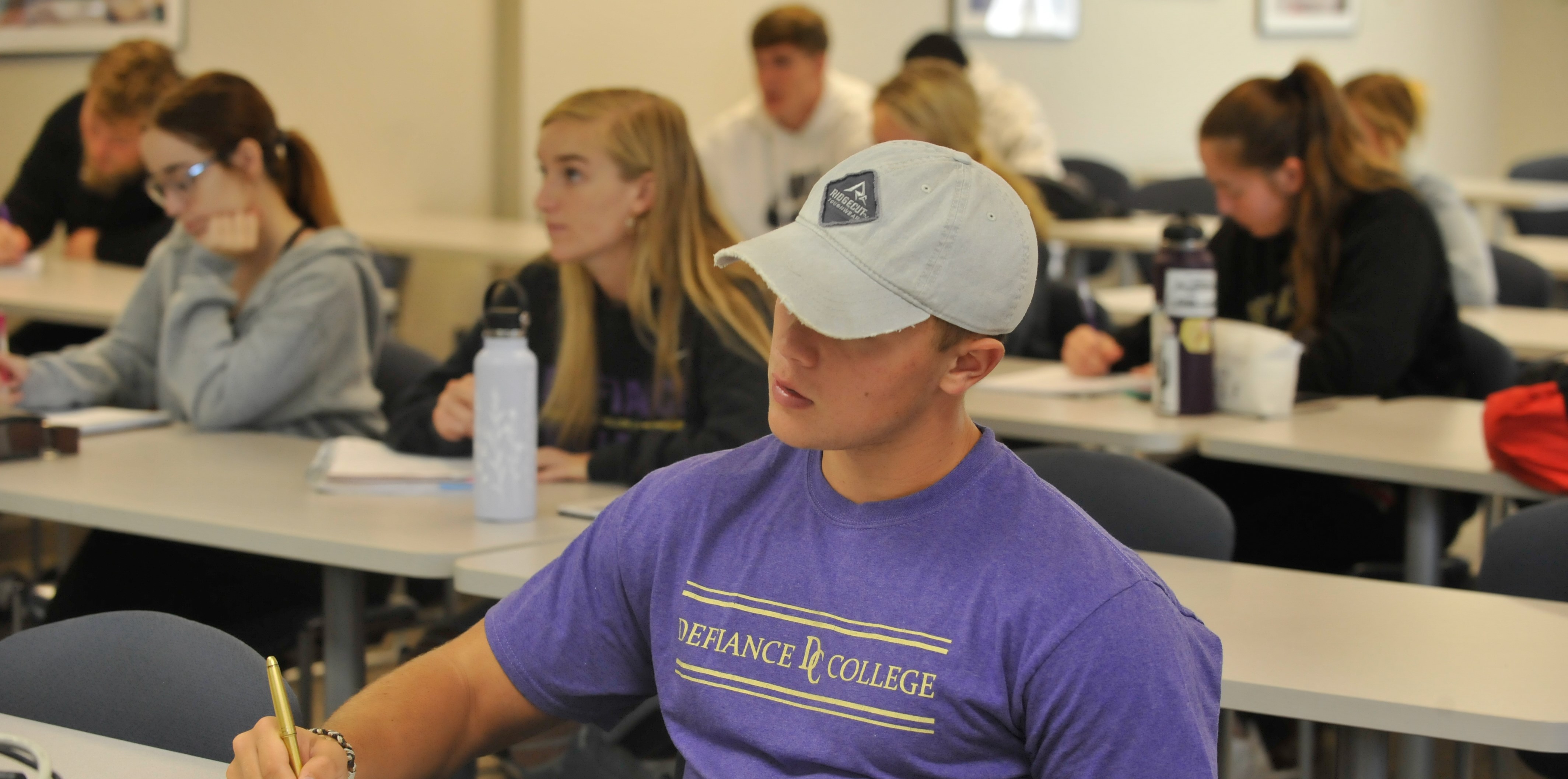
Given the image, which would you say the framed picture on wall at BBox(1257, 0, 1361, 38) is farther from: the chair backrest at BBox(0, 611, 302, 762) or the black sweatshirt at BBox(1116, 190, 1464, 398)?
the chair backrest at BBox(0, 611, 302, 762)

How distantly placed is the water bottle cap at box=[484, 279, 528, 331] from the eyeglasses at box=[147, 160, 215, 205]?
841mm

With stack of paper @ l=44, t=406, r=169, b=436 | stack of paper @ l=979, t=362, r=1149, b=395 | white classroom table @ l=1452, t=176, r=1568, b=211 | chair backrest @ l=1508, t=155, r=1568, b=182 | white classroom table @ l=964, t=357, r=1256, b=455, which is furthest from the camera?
chair backrest @ l=1508, t=155, r=1568, b=182

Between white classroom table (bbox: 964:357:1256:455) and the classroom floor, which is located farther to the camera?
white classroom table (bbox: 964:357:1256:455)

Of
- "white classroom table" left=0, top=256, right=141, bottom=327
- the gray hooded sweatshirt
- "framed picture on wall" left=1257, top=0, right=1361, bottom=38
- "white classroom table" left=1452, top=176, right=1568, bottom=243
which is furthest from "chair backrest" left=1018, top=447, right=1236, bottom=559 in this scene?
"framed picture on wall" left=1257, top=0, right=1361, bottom=38

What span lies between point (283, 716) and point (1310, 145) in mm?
2188

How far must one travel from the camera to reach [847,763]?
3.54 ft

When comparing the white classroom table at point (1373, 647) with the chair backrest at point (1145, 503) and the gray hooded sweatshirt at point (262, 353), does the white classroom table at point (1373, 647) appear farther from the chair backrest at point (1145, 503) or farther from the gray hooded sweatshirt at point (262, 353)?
the gray hooded sweatshirt at point (262, 353)

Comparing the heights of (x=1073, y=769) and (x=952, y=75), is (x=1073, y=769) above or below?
below

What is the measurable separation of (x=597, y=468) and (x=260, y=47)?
334 centimetres

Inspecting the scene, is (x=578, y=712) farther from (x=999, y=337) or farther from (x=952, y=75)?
(x=952, y=75)

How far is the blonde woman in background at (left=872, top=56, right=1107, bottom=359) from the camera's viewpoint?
3.23m

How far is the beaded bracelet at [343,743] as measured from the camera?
1.10 m

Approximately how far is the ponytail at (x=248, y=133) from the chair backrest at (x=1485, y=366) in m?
2.18

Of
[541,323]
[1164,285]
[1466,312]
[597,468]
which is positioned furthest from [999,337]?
[1466,312]
